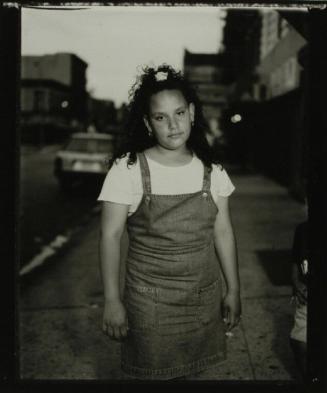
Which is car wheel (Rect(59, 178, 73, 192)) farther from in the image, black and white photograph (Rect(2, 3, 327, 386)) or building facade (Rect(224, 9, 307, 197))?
black and white photograph (Rect(2, 3, 327, 386))

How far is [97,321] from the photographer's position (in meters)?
4.91

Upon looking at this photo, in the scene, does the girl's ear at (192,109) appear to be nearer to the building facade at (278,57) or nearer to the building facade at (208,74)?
the building facade at (278,57)

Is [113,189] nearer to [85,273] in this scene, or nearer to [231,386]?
[231,386]

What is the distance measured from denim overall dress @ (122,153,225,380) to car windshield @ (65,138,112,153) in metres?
12.1

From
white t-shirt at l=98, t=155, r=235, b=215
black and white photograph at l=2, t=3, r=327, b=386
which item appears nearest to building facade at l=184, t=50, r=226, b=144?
black and white photograph at l=2, t=3, r=327, b=386

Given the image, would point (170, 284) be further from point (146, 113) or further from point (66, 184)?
point (66, 184)

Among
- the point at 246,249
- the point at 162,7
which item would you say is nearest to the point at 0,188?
the point at 162,7

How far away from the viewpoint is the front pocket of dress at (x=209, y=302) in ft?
8.49

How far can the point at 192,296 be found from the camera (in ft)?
8.38

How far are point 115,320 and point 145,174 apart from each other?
667 mm

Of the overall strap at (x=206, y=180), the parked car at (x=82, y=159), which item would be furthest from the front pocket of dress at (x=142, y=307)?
the parked car at (x=82, y=159)

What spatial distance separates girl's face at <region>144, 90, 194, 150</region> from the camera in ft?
8.29

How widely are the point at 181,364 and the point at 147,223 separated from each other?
710mm

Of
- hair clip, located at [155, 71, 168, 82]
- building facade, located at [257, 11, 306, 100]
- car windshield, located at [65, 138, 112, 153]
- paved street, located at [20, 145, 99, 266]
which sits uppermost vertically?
building facade, located at [257, 11, 306, 100]
